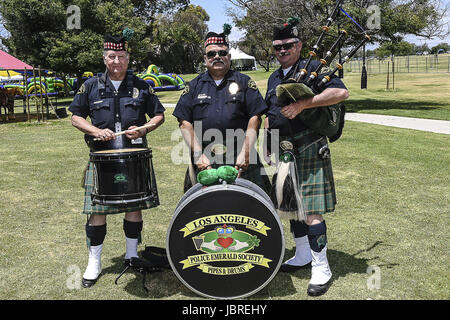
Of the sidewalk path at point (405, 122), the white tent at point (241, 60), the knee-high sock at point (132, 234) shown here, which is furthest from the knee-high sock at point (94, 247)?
the white tent at point (241, 60)

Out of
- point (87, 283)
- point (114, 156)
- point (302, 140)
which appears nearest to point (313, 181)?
point (302, 140)

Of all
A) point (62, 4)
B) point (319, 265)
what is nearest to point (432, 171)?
point (319, 265)

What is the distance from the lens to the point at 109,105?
3.76 metres

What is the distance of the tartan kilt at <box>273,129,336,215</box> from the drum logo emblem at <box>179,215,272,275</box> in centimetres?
59

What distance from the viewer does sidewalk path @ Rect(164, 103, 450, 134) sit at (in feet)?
42.1

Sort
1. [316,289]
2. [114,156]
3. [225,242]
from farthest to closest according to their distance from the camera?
[316,289], [114,156], [225,242]

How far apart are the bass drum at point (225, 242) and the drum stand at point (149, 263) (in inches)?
26.0

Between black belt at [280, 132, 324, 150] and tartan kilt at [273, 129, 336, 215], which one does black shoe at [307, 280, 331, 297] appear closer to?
tartan kilt at [273, 129, 336, 215]

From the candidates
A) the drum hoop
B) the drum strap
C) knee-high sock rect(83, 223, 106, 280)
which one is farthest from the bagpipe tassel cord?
knee-high sock rect(83, 223, 106, 280)

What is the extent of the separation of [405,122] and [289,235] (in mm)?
10919

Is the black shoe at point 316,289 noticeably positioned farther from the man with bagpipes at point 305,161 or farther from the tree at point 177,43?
the tree at point 177,43

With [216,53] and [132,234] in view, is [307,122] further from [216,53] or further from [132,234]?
[132,234]

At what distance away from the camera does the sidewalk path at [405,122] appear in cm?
1282
